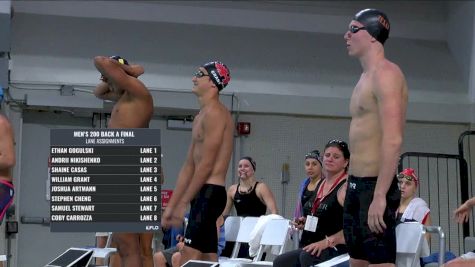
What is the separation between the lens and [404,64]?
39.6 ft

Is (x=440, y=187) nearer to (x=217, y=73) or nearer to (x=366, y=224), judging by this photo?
(x=217, y=73)

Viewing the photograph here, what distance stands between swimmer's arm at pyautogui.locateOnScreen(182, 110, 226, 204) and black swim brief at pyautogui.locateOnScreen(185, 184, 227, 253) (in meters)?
0.07

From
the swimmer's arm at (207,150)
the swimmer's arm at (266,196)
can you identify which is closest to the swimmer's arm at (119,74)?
the swimmer's arm at (207,150)

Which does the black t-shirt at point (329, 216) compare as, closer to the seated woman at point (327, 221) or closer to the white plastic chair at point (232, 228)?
the seated woman at point (327, 221)

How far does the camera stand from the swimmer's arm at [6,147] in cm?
550

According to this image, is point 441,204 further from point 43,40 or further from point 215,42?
point 43,40

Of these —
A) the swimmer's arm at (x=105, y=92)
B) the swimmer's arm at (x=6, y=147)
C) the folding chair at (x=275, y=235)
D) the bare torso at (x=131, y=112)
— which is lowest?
the folding chair at (x=275, y=235)

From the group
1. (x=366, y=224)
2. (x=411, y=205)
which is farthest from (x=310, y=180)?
(x=366, y=224)

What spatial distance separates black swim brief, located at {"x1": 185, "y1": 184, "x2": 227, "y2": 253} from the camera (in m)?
5.64

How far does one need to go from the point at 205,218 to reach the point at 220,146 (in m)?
0.52

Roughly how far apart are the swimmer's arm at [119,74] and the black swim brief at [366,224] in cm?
224

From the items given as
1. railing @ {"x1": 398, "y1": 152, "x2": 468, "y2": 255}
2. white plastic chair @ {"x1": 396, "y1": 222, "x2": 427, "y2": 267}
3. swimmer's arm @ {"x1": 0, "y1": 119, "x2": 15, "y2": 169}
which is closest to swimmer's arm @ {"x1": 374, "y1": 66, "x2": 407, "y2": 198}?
white plastic chair @ {"x1": 396, "y1": 222, "x2": 427, "y2": 267}

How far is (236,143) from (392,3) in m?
3.26
